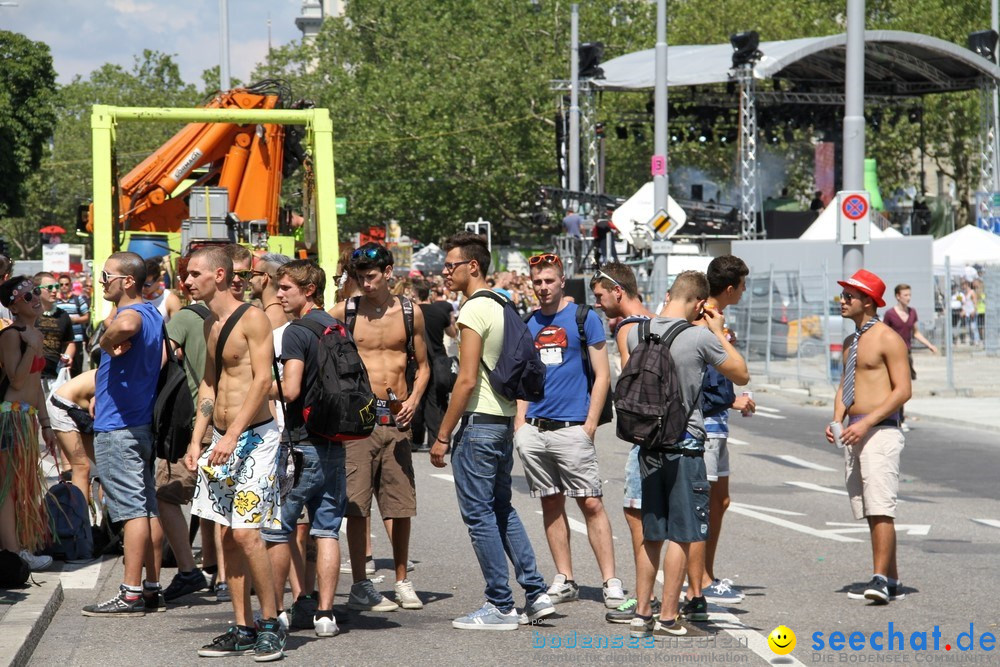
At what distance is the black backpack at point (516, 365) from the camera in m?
7.32

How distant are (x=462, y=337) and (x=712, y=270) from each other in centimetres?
150

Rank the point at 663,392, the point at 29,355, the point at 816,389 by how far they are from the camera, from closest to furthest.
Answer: the point at 663,392, the point at 29,355, the point at 816,389

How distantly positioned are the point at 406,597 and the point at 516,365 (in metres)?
1.52

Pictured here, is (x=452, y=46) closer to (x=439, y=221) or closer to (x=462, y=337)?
(x=439, y=221)

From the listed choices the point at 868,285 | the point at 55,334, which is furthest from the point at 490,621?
the point at 55,334

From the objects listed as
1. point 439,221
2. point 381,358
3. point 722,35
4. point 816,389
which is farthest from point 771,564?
point 439,221

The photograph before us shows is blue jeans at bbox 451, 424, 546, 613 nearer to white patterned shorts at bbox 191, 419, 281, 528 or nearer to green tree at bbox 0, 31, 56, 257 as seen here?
white patterned shorts at bbox 191, 419, 281, 528

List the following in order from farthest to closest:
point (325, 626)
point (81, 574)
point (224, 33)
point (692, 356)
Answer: point (224, 33)
point (81, 574)
point (325, 626)
point (692, 356)

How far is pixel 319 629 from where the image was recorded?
721cm

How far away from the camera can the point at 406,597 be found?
7.93 meters

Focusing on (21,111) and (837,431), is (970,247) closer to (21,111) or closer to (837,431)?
(837,431)

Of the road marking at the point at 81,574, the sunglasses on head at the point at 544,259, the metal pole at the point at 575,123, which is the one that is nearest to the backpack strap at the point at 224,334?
the sunglasses on head at the point at 544,259

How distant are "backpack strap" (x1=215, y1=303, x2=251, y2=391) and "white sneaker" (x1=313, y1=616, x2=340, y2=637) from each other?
1.27 m

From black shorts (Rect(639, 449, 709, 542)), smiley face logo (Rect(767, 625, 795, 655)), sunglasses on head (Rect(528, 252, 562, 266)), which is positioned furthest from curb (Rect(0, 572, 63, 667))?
smiley face logo (Rect(767, 625, 795, 655))
